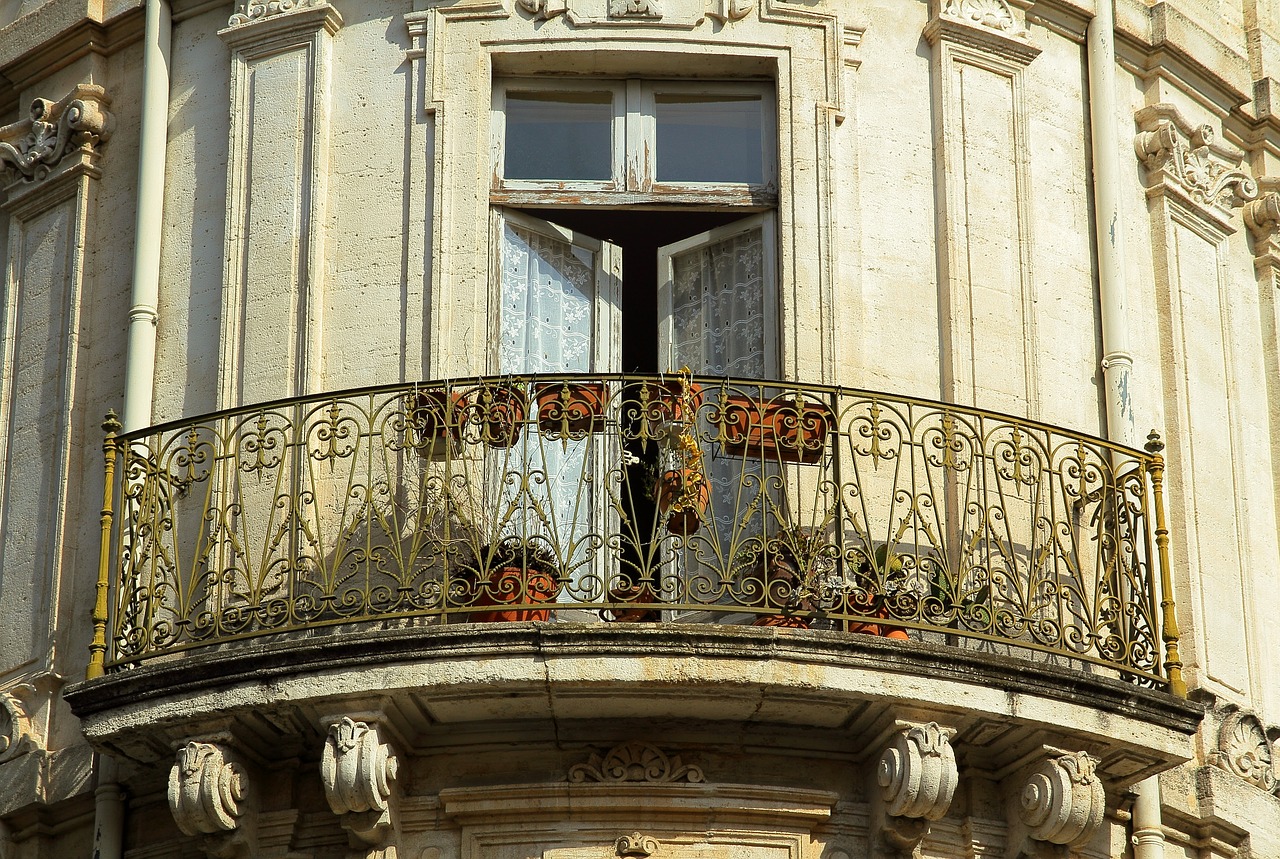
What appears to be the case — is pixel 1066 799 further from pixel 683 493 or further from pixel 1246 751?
pixel 683 493

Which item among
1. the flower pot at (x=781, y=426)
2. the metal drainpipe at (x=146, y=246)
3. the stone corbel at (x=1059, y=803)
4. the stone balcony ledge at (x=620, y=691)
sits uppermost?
the metal drainpipe at (x=146, y=246)

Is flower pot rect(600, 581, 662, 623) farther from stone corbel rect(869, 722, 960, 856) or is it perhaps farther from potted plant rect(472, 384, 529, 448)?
stone corbel rect(869, 722, 960, 856)

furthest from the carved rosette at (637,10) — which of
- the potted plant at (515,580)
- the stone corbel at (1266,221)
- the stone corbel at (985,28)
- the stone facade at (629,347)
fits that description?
the stone corbel at (1266,221)

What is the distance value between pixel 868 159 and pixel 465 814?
3.74m

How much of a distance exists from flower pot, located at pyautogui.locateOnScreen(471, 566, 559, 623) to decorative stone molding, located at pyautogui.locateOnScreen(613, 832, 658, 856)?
969 mm

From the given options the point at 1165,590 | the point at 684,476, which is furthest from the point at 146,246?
the point at 1165,590

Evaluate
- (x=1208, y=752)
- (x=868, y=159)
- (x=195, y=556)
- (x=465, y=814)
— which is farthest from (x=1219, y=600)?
(x=195, y=556)

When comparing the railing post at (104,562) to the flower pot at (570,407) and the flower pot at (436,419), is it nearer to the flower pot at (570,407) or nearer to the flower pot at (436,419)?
the flower pot at (436,419)

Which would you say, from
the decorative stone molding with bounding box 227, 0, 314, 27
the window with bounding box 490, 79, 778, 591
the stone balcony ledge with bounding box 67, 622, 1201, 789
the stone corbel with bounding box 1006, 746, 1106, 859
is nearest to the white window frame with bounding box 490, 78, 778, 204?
the window with bounding box 490, 79, 778, 591

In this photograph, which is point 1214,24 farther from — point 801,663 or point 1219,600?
point 801,663

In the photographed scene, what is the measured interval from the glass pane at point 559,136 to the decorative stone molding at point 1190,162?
2679 millimetres

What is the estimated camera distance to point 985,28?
42.4 ft

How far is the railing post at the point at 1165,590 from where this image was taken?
11.3m

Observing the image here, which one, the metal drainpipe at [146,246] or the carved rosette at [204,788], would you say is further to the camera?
the metal drainpipe at [146,246]
